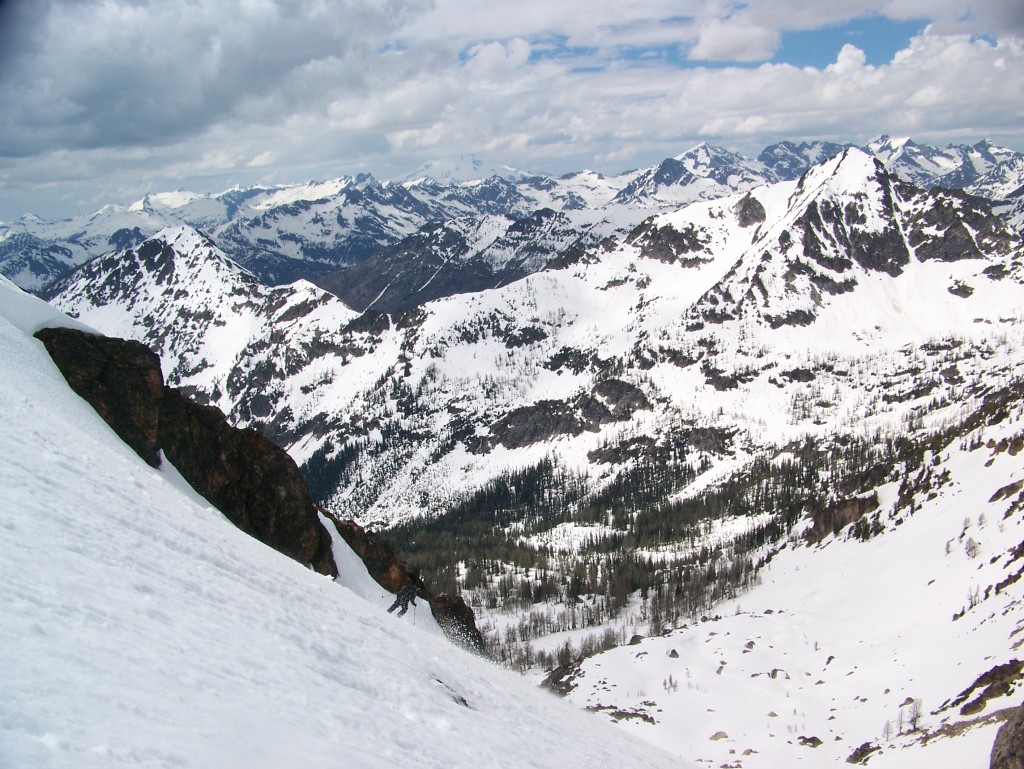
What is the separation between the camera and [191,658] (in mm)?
12234

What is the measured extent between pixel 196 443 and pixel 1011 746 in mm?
40980

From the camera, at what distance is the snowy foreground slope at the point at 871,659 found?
4866 cm

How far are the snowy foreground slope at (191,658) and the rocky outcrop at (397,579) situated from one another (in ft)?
77.9

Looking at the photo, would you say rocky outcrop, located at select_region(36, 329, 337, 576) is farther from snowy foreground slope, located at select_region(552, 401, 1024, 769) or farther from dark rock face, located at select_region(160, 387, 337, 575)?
snowy foreground slope, located at select_region(552, 401, 1024, 769)

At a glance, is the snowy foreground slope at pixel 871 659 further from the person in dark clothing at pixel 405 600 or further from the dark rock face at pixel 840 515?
the person in dark clothing at pixel 405 600

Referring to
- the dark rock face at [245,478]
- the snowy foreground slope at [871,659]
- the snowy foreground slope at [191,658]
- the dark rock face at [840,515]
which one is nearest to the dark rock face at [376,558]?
the dark rock face at [245,478]

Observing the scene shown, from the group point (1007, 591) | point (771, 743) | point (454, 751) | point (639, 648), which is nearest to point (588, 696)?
point (639, 648)

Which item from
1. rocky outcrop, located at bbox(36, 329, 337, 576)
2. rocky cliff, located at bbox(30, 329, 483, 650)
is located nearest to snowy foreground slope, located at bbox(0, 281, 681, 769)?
rocky outcrop, located at bbox(36, 329, 337, 576)

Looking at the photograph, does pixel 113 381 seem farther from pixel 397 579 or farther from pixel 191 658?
pixel 191 658

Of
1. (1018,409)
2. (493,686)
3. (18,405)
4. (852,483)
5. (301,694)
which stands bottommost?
(493,686)

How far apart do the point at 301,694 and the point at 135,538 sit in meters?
7.08

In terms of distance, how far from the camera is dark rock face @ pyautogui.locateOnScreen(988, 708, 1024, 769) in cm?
2216

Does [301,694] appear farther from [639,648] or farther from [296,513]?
[639,648]

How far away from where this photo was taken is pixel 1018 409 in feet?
398
